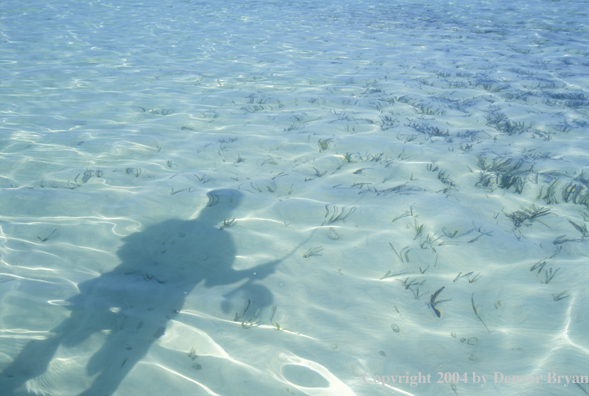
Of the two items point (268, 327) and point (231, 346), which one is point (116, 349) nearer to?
point (231, 346)

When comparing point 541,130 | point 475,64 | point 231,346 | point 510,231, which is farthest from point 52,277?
point 475,64

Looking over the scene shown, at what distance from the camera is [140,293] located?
2.71 metres

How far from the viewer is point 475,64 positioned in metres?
8.48

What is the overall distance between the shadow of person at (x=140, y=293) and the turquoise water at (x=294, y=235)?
1 cm

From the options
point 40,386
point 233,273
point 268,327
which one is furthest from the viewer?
point 233,273

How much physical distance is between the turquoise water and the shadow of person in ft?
0.05

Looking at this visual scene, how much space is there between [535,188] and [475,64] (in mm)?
5794

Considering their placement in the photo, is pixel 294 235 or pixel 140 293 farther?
pixel 294 235

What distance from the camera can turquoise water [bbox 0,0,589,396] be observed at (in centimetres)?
226

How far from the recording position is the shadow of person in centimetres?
222

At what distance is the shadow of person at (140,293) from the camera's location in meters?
2.22

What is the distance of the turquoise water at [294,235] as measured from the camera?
2256mm

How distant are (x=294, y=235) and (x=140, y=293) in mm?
1355

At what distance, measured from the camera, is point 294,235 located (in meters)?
3.31
